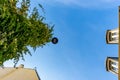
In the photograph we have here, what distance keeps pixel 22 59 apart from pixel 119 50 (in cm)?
3118

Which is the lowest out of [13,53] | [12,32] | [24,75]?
[24,75]

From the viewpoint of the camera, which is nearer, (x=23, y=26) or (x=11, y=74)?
(x=23, y=26)

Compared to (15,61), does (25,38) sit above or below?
above

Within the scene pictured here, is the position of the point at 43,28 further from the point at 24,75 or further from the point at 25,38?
the point at 24,75

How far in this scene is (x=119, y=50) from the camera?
1982 inches

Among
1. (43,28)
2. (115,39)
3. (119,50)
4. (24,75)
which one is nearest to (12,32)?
(43,28)

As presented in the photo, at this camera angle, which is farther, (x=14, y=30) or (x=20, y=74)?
(x=20, y=74)

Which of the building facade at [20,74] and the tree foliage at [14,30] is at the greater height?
the tree foliage at [14,30]

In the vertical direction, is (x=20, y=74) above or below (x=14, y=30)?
Result: below

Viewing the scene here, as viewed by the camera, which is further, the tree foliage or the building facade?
the building facade

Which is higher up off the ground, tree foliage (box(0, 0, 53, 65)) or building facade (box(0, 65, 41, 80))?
tree foliage (box(0, 0, 53, 65))

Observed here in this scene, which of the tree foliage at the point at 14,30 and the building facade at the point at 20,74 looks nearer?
the tree foliage at the point at 14,30

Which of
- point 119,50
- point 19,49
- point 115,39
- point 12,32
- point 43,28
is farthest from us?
point 115,39

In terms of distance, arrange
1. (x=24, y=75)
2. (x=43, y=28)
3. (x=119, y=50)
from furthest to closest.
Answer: (x=119, y=50)
(x=24, y=75)
(x=43, y=28)
